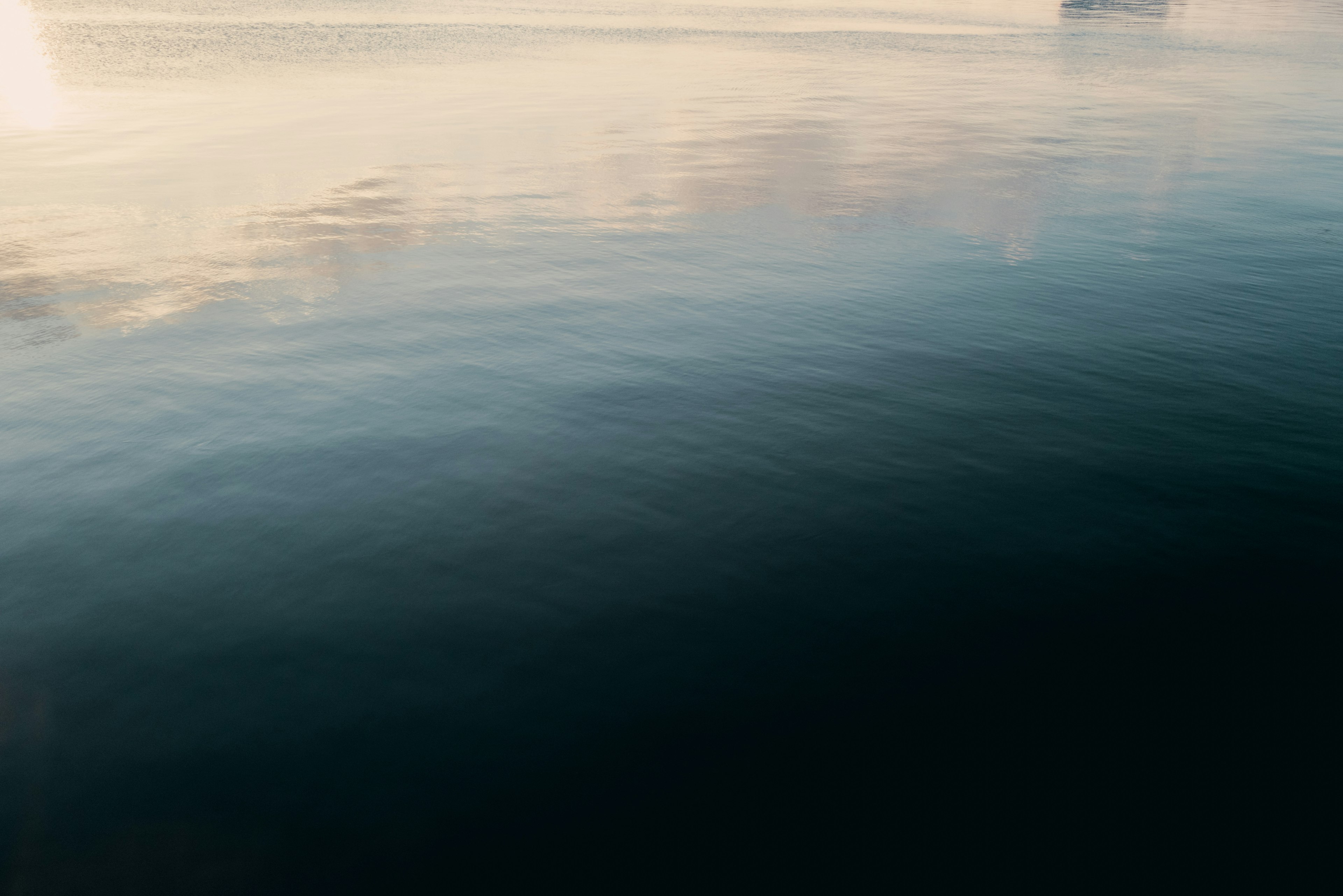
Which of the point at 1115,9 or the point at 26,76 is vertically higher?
the point at 1115,9

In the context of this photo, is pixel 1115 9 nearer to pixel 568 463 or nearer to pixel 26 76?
pixel 26 76

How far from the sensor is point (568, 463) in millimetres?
12133

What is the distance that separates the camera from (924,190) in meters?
25.2

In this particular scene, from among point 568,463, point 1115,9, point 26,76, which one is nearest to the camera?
point 568,463

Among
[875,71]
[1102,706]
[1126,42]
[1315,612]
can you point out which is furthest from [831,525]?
[1126,42]

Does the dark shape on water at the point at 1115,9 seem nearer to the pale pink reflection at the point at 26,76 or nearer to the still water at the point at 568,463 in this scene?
the still water at the point at 568,463

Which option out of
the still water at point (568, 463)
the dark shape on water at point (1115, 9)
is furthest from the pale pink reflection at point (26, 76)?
the dark shape on water at point (1115, 9)

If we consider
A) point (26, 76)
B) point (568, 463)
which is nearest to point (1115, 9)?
point (26, 76)

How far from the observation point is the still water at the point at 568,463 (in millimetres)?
7523

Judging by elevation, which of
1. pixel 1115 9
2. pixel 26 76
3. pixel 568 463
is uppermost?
pixel 1115 9

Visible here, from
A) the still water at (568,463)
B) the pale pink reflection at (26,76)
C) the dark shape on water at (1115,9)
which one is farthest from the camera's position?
the dark shape on water at (1115,9)

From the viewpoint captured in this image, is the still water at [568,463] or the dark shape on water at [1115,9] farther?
the dark shape on water at [1115,9]

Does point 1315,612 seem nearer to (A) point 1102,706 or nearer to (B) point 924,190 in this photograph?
(A) point 1102,706

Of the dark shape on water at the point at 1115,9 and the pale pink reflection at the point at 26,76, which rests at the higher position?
the dark shape on water at the point at 1115,9
